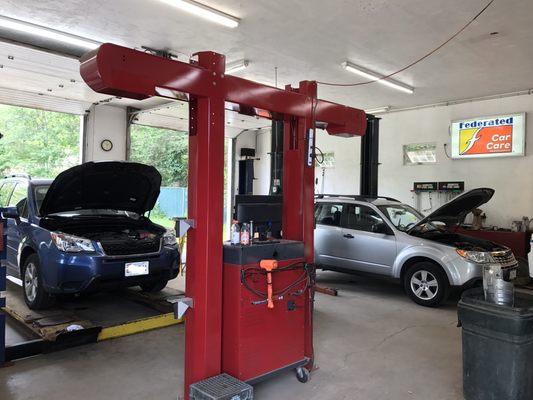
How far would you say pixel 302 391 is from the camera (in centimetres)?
313

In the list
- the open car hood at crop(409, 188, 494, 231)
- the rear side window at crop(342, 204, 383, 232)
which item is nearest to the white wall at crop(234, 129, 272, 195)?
the rear side window at crop(342, 204, 383, 232)

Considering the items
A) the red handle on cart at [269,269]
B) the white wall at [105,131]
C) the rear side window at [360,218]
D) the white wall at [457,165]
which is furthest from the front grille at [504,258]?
the white wall at [105,131]

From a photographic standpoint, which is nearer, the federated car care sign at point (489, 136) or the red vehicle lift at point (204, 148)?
the red vehicle lift at point (204, 148)

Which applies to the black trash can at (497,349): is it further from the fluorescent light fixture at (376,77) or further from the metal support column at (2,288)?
the fluorescent light fixture at (376,77)

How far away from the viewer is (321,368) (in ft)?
11.7

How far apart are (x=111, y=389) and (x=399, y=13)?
192 inches

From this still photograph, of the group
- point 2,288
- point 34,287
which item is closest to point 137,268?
point 34,287

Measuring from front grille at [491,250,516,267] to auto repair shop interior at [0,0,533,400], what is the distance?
3 cm

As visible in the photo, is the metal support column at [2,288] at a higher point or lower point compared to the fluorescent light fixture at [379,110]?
lower

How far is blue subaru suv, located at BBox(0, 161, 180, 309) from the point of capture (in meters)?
4.16

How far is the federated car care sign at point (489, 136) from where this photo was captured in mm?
8297

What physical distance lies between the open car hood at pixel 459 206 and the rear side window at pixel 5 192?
5.48 metres

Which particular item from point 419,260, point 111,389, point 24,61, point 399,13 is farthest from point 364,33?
point 24,61

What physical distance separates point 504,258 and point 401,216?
1511mm
